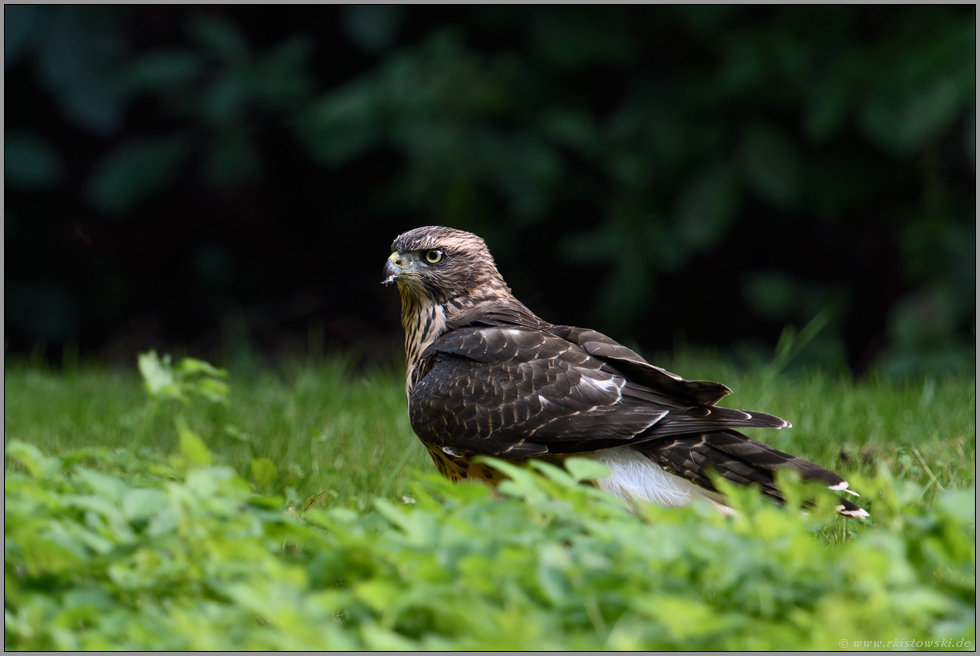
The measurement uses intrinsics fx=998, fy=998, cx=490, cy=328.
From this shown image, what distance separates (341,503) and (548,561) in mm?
1663

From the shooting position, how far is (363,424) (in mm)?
4605

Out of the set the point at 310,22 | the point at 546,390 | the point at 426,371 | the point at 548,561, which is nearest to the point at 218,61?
the point at 310,22

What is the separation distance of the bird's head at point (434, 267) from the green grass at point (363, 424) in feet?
2.24

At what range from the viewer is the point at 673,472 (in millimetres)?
3180

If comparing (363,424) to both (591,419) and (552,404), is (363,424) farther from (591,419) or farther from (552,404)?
(591,419)

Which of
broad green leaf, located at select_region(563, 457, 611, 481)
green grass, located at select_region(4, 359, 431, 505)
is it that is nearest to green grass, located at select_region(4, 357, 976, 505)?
green grass, located at select_region(4, 359, 431, 505)

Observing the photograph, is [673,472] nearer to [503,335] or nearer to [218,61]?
[503,335]

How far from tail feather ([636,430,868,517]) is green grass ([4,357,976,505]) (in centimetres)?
49

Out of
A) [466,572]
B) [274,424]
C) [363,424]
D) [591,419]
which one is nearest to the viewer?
[466,572]

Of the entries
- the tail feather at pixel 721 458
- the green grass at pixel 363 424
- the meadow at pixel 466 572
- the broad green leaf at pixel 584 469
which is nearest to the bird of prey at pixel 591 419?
the tail feather at pixel 721 458

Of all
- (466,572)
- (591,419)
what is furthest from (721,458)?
(466,572)

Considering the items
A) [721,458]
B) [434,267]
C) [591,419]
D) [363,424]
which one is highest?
[434,267]

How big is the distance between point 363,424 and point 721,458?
77.4 inches

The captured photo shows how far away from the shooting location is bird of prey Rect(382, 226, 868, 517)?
3117 mm
